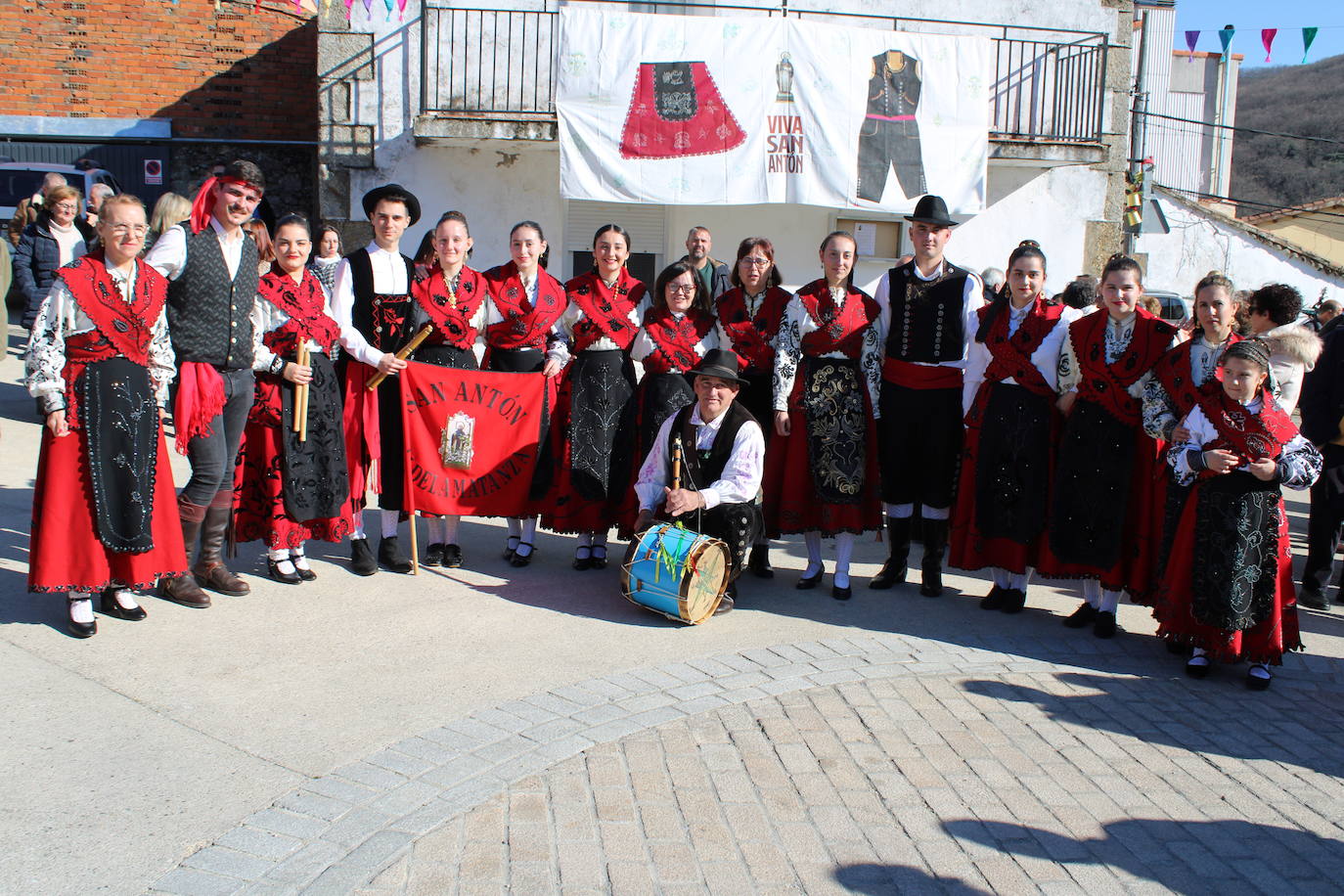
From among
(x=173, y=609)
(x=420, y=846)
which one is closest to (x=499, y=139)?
(x=173, y=609)

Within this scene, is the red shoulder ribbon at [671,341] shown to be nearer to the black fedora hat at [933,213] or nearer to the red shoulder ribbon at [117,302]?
the black fedora hat at [933,213]

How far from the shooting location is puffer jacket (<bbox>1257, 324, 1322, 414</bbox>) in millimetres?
5043

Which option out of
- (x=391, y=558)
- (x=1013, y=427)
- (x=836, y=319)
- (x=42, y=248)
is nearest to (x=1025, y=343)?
(x=1013, y=427)

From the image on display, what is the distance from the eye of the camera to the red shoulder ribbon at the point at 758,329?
6289mm

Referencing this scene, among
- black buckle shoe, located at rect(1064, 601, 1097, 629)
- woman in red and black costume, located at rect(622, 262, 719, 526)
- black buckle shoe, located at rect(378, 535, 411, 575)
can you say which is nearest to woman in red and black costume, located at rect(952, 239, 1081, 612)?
black buckle shoe, located at rect(1064, 601, 1097, 629)

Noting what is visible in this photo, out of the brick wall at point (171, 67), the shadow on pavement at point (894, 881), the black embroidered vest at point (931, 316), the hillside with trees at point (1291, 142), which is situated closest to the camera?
the shadow on pavement at point (894, 881)

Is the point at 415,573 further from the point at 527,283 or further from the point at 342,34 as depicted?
the point at 342,34

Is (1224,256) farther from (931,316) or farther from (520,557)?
(520,557)

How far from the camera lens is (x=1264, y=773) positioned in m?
4.15

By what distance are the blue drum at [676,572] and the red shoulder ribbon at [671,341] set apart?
3.35ft

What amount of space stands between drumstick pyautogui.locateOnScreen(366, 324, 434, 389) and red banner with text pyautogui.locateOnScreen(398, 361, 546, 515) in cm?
7

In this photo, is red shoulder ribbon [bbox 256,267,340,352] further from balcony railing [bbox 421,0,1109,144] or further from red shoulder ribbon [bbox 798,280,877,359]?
balcony railing [bbox 421,0,1109,144]

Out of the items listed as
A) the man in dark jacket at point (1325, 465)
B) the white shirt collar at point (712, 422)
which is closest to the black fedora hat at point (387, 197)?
the white shirt collar at point (712, 422)

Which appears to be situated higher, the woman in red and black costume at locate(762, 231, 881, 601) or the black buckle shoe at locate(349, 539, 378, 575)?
the woman in red and black costume at locate(762, 231, 881, 601)
